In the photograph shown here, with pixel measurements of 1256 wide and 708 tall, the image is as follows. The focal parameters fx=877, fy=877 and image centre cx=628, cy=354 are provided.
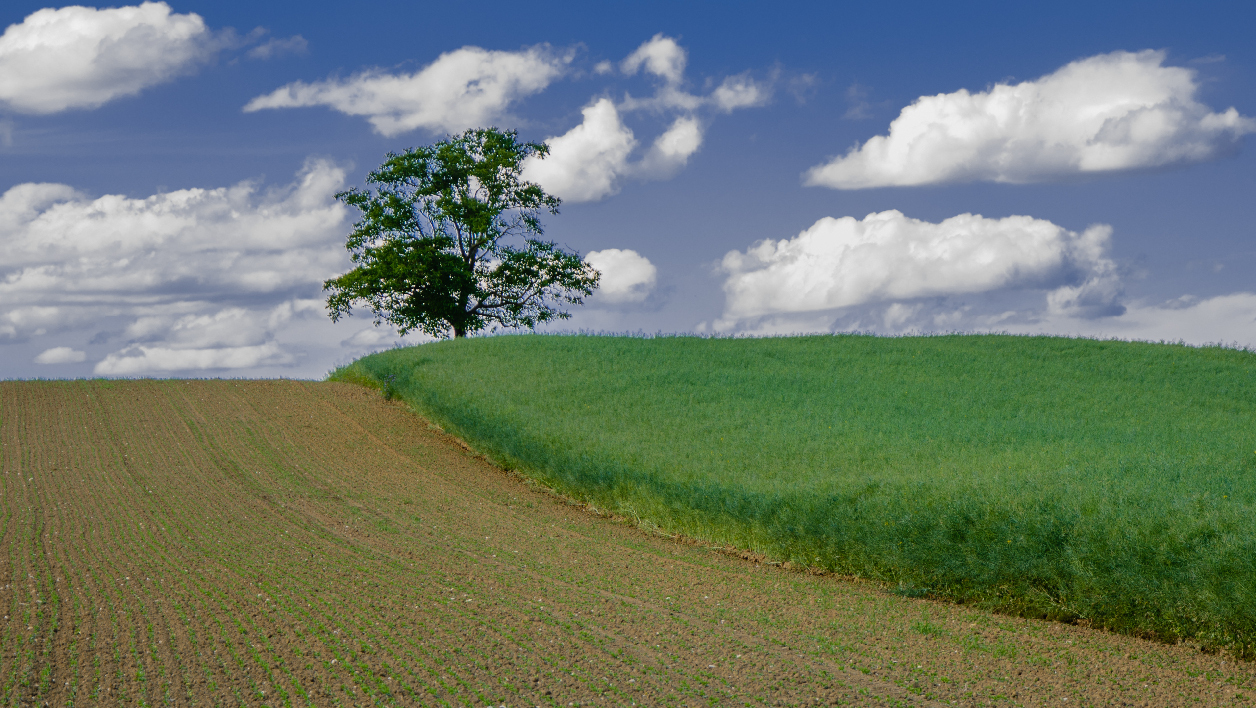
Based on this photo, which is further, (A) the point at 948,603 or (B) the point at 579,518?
(B) the point at 579,518

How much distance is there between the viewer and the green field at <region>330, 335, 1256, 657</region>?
8.93m

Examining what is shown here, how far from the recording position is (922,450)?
14898 mm

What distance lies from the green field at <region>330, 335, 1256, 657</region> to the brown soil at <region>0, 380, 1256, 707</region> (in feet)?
1.60

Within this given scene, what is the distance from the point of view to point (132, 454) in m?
19.8

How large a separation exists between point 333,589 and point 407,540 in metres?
2.77

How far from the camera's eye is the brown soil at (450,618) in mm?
7605

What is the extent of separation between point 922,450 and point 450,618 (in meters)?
8.86

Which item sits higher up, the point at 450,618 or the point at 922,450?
the point at 922,450

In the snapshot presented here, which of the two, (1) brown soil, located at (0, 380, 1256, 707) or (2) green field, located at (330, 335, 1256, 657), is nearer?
(1) brown soil, located at (0, 380, 1256, 707)

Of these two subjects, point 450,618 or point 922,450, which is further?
point 922,450

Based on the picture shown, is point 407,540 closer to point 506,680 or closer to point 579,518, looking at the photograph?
point 579,518

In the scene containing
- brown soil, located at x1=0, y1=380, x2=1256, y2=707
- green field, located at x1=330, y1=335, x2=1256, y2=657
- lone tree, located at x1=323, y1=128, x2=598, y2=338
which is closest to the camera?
brown soil, located at x1=0, y1=380, x2=1256, y2=707

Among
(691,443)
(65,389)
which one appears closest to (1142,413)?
(691,443)

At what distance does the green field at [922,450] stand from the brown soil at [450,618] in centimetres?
49
